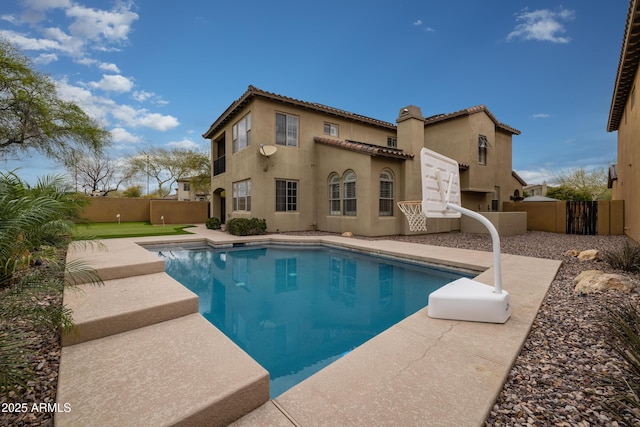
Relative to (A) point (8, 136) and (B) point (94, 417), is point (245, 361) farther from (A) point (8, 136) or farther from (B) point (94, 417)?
(A) point (8, 136)

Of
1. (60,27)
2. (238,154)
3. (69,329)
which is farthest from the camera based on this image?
(238,154)

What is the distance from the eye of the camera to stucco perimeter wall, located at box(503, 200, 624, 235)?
13680 millimetres

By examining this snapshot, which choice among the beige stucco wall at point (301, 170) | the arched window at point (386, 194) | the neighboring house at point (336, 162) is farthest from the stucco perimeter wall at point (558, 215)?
the beige stucco wall at point (301, 170)

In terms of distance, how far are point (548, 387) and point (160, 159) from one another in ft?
139

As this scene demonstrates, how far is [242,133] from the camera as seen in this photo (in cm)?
1593

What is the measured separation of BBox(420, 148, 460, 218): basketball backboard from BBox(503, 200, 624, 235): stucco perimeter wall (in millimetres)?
15034

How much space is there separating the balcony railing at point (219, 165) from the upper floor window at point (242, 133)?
2.77 m

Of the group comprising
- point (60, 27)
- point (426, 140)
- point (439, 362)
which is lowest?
point (439, 362)

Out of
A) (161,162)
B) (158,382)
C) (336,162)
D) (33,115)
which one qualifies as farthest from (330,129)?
(161,162)

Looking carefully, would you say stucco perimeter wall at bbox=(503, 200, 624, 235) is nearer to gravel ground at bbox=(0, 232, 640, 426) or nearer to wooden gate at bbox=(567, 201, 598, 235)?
wooden gate at bbox=(567, 201, 598, 235)

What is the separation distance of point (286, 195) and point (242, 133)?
4.60m

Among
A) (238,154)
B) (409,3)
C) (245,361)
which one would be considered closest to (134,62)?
(238,154)

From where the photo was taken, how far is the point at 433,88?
21.2 m

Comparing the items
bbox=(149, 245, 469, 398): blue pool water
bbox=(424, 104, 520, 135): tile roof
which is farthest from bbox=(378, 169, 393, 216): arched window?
bbox=(424, 104, 520, 135): tile roof
